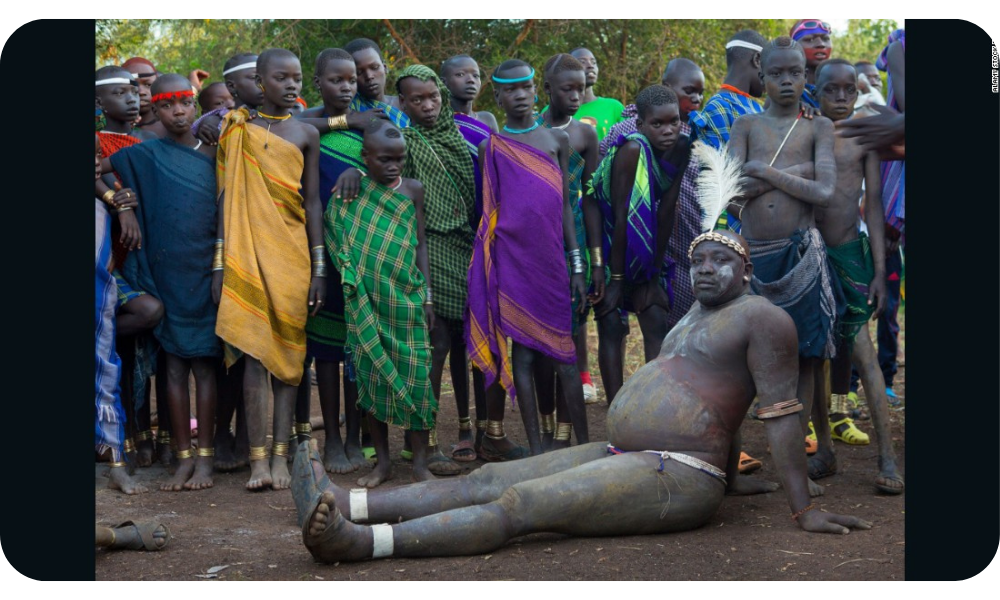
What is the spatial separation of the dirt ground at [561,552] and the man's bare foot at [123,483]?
0.10 m

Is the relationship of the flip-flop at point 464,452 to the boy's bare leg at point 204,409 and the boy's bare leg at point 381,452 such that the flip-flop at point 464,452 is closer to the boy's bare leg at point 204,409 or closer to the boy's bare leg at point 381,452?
the boy's bare leg at point 381,452

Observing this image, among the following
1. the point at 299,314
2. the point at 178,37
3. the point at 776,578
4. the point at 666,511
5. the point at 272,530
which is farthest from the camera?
the point at 178,37

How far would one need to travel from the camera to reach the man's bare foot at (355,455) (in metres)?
6.17

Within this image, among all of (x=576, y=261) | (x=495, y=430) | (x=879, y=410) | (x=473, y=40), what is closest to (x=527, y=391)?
(x=495, y=430)

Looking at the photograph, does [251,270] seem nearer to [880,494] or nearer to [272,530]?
[272,530]

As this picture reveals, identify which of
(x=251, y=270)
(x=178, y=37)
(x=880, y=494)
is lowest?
(x=880, y=494)

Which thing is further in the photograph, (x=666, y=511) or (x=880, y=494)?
(x=880, y=494)

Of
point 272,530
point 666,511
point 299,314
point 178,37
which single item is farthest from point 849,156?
point 178,37

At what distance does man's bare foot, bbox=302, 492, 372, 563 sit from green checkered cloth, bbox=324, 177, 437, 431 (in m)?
1.45

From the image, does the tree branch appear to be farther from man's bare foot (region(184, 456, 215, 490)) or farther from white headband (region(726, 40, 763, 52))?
man's bare foot (region(184, 456, 215, 490))

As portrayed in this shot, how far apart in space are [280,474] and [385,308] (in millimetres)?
977

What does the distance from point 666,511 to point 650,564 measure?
33 cm

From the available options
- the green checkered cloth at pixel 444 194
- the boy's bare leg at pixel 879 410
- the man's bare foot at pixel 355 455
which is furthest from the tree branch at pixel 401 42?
the boy's bare leg at pixel 879 410

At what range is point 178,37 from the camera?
37.4ft
